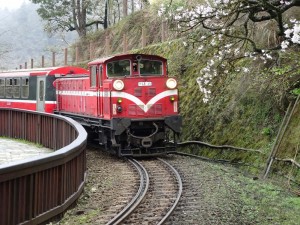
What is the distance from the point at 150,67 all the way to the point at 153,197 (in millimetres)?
6513

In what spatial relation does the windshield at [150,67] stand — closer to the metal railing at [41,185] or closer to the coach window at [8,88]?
the metal railing at [41,185]

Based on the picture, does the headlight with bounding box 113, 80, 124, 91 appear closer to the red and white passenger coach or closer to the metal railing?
the metal railing

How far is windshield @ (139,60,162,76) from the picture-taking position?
48.9 feet

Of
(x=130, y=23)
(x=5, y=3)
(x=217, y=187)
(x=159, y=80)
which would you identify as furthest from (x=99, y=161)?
(x=5, y=3)

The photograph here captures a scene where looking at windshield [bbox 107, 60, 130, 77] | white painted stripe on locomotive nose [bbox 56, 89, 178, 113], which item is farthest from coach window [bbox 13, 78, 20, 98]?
windshield [bbox 107, 60, 130, 77]

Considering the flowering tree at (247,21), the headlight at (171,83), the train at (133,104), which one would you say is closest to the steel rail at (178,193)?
the train at (133,104)

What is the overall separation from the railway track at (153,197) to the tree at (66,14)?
1311 inches

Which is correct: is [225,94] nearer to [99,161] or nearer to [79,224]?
[99,161]

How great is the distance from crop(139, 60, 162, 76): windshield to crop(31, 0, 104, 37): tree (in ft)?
99.0

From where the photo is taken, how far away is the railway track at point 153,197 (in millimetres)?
7695

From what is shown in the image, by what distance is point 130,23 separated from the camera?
35.2m

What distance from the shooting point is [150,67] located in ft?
49.4

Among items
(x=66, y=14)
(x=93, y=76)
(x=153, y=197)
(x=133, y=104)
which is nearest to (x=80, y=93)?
(x=93, y=76)

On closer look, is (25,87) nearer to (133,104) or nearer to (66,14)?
(133,104)
